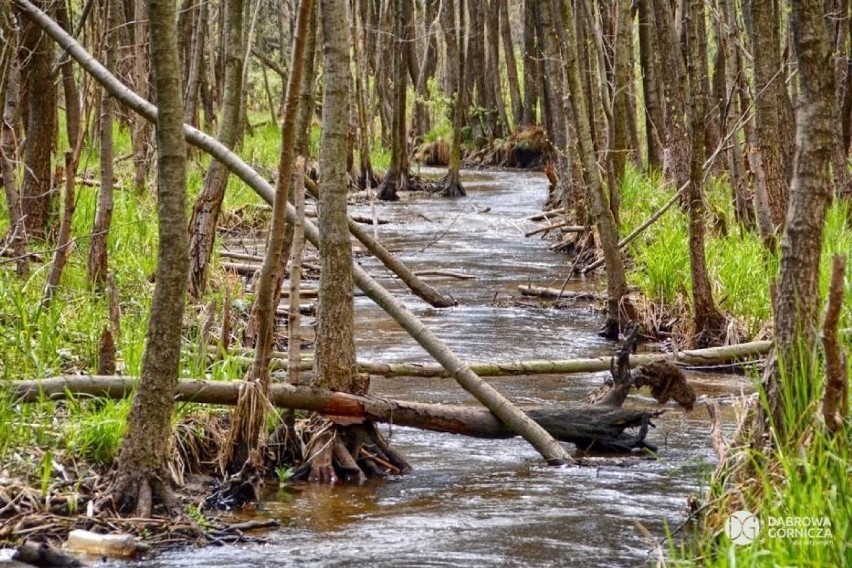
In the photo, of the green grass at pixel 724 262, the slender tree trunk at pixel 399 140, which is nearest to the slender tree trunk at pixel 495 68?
the slender tree trunk at pixel 399 140

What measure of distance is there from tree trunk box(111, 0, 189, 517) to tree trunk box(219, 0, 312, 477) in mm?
727

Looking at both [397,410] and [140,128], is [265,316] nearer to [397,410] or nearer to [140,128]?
[397,410]

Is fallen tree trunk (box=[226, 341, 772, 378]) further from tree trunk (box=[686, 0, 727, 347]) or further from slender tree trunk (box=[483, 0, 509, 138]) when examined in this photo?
slender tree trunk (box=[483, 0, 509, 138])

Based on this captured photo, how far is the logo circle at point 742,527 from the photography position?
3.77 m

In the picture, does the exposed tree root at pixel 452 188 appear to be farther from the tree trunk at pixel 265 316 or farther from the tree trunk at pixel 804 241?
the tree trunk at pixel 804 241

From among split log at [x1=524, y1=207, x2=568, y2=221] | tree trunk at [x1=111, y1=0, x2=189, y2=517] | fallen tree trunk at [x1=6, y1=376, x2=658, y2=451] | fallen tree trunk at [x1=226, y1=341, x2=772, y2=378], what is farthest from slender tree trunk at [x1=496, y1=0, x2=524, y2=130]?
tree trunk at [x1=111, y1=0, x2=189, y2=517]

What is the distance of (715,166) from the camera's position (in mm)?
16750

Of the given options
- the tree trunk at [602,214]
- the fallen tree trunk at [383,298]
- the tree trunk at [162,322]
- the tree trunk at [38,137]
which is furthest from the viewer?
the tree trunk at [602,214]

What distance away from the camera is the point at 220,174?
808cm

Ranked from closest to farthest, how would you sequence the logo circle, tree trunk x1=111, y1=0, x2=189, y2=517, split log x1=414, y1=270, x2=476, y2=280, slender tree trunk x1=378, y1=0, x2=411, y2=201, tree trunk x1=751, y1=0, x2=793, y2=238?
the logo circle
tree trunk x1=111, y1=0, x2=189, y2=517
tree trunk x1=751, y1=0, x2=793, y2=238
split log x1=414, y1=270, x2=476, y2=280
slender tree trunk x1=378, y1=0, x2=411, y2=201

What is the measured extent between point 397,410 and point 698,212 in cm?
381

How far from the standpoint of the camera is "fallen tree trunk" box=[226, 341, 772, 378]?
672 cm

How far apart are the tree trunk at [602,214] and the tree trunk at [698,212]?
911mm

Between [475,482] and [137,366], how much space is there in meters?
1.88
